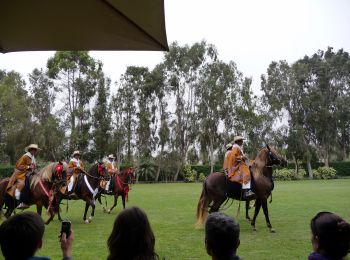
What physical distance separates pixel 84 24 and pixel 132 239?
154 cm

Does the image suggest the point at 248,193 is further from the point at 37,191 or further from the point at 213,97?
the point at 213,97

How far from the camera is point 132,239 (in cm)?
267

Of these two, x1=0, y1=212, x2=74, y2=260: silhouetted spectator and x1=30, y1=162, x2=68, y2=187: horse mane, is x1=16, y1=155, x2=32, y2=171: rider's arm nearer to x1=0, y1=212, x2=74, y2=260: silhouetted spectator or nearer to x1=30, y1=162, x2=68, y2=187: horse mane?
x1=30, y1=162, x2=68, y2=187: horse mane

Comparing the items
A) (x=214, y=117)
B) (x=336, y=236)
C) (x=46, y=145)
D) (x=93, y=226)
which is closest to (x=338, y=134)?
(x=214, y=117)

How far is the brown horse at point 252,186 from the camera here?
9.93 metres

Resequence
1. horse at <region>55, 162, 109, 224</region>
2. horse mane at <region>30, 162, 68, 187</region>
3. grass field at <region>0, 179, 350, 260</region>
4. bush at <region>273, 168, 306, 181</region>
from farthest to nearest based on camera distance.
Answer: bush at <region>273, 168, 306, 181</region> → horse at <region>55, 162, 109, 224</region> → horse mane at <region>30, 162, 68, 187</region> → grass field at <region>0, 179, 350, 260</region>

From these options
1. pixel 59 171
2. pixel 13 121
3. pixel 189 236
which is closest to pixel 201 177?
pixel 13 121

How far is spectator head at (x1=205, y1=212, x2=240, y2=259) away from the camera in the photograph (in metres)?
2.75

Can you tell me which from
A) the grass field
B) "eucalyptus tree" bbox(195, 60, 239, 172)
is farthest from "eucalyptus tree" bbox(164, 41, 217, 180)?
the grass field

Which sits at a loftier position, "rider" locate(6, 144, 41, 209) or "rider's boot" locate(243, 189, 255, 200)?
"rider" locate(6, 144, 41, 209)

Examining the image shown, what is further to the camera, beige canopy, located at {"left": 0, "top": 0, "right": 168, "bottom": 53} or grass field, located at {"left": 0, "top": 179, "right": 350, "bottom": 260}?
grass field, located at {"left": 0, "top": 179, "right": 350, "bottom": 260}

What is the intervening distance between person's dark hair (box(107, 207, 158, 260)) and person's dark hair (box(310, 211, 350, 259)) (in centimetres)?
107

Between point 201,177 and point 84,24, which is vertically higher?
point 84,24

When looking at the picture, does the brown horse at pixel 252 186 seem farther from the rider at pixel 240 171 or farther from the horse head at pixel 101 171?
the horse head at pixel 101 171
